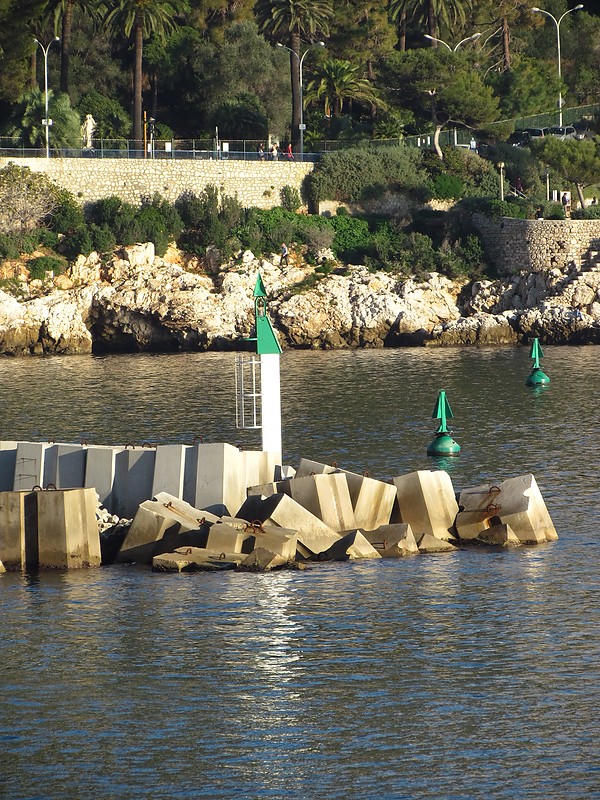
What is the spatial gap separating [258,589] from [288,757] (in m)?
7.17

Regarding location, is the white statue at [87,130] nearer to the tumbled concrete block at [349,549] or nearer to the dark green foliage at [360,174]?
the dark green foliage at [360,174]

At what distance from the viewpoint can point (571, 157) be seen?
78625 millimetres

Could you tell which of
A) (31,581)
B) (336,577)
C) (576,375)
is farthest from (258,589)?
(576,375)

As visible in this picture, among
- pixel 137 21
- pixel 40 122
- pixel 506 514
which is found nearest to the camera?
pixel 506 514

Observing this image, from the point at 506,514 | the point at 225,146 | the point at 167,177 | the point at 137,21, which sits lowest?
the point at 506,514

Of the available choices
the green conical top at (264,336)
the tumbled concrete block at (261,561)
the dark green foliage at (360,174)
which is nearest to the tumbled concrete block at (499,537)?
the tumbled concrete block at (261,561)

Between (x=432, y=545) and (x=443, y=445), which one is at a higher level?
(x=443, y=445)

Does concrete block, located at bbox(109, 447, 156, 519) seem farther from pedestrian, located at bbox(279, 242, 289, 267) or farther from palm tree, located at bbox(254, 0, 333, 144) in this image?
palm tree, located at bbox(254, 0, 333, 144)

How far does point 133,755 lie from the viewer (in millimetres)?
18797

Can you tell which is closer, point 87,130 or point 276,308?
point 276,308

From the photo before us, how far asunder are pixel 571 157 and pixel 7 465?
175ft

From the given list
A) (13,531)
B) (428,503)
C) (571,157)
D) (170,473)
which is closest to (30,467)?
(170,473)

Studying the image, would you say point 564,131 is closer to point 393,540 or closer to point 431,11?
point 431,11

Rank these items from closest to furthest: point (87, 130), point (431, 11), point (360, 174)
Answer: point (360, 174) < point (87, 130) < point (431, 11)
